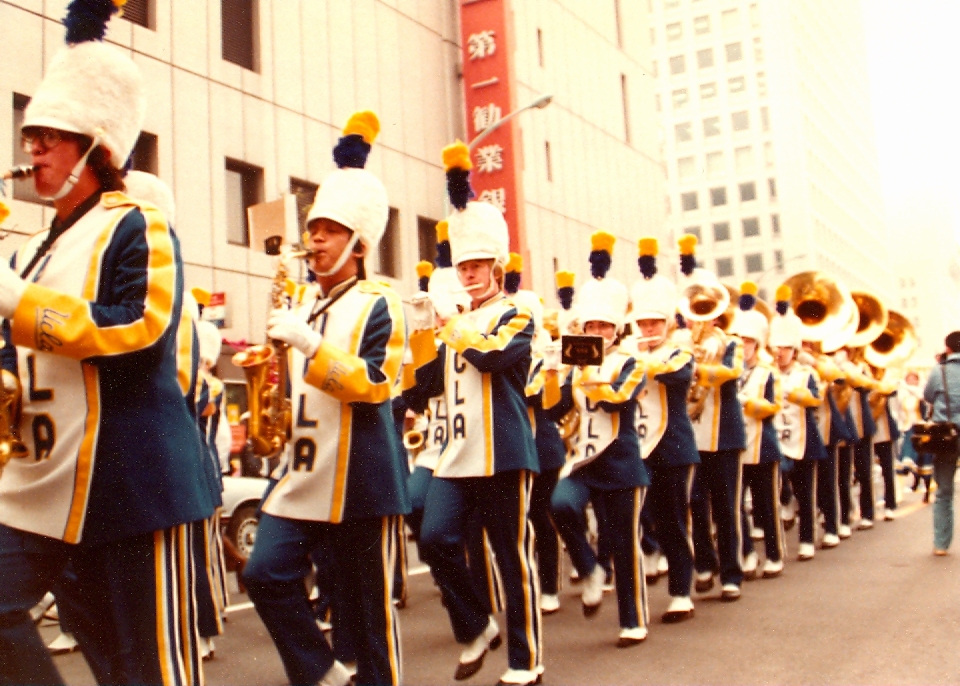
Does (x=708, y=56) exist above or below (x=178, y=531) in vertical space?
above

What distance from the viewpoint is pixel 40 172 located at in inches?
123

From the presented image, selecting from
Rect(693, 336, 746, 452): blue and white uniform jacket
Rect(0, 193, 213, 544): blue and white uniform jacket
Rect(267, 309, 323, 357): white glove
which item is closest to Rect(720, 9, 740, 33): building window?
Rect(693, 336, 746, 452): blue and white uniform jacket

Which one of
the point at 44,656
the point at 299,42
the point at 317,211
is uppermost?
the point at 299,42

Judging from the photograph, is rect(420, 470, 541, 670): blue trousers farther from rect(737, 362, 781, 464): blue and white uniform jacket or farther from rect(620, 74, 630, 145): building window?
rect(620, 74, 630, 145): building window

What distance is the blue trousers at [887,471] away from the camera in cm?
1329

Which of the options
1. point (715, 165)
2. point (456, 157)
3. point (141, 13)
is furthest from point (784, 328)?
point (715, 165)

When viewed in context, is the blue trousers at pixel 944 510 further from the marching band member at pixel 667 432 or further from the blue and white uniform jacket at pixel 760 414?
the marching band member at pixel 667 432

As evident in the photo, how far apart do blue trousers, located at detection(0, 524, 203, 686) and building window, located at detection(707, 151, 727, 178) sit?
84.3 metres

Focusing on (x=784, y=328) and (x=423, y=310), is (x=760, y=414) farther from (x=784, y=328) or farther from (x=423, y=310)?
(x=423, y=310)

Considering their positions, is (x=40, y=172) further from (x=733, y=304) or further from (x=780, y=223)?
(x=780, y=223)

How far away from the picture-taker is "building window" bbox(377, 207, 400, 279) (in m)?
20.5

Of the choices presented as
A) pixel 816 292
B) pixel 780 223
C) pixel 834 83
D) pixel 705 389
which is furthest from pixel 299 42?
pixel 834 83

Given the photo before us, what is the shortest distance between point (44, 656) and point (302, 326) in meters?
1.42

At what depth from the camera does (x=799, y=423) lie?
10.3 metres
